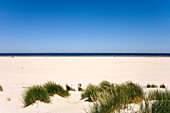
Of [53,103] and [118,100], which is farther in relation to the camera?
[53,103]

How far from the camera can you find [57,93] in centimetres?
655

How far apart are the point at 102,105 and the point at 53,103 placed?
242 centimetres

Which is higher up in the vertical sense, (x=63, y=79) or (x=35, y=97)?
(x=35, y=97)

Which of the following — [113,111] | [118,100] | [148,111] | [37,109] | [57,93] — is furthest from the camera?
[57,93]

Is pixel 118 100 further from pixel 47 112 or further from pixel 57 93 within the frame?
pixel 57 93

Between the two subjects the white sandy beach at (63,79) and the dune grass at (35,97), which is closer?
the white sandy beach at (63,79)

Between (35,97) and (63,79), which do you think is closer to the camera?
(35,97)

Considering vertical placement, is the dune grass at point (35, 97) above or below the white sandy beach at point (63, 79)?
above

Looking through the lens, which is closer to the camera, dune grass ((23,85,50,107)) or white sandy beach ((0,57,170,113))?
white sandy beach ((0,57,170,113))

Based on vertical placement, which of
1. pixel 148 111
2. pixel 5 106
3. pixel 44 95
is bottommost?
pixel 5 106

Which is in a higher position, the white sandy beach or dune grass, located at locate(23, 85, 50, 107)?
dune grass, located at locate(23, 85, 50, 107)

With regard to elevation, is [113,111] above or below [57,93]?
above

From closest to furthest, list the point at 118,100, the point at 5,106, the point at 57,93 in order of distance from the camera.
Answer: the point at 118,100, the point at 5,106, the point at 57,93

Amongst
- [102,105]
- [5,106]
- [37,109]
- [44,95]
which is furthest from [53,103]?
[102,105]
